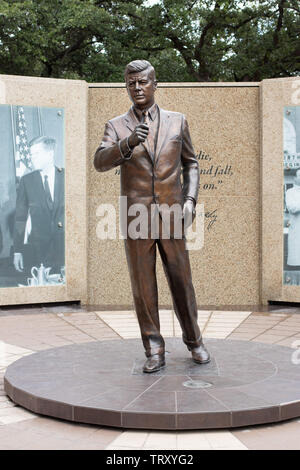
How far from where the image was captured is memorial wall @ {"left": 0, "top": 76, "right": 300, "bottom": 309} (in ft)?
28.1

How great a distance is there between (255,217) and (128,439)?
6.13m

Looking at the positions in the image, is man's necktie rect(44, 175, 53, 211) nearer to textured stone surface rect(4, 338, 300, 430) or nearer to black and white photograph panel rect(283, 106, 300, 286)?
black and white photograph panel rect(283, 106, 300, 286)

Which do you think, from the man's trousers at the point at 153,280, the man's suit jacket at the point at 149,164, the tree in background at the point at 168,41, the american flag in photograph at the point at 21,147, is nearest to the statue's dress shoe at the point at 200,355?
the man's trousers at the point at 153,280

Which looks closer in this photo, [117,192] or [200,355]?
[200,355]

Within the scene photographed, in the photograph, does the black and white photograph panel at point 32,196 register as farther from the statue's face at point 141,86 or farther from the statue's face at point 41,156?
the statue's face at point 141,86

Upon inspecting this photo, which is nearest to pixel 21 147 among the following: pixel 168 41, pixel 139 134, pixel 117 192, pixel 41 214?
pixel 41 214

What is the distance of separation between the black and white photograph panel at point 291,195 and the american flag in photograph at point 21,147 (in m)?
3.78

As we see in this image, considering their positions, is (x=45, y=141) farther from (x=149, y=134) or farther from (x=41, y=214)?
(x=149, y=134)

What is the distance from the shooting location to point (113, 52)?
1664 centimetres

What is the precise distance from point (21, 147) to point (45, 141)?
1.20ft

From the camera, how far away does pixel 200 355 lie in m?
4.77

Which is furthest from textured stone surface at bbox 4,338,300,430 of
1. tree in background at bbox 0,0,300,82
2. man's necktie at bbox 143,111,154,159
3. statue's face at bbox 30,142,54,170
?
tree in background at bbox 0,0,300,82

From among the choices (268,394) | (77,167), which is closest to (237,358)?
(268,394)

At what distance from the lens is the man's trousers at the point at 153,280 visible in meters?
4.60
